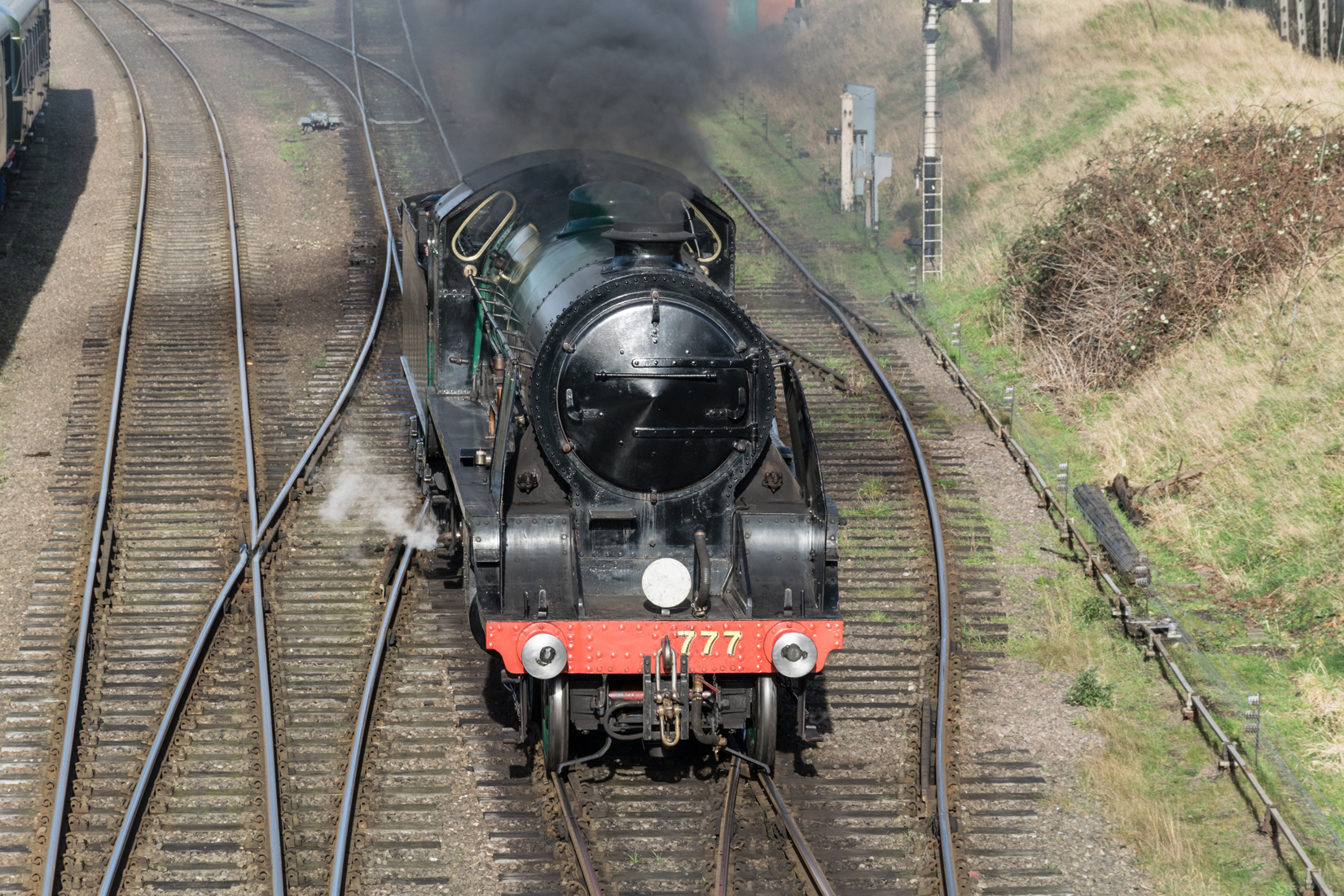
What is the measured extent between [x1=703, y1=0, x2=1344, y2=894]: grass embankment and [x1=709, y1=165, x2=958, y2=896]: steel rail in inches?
32.2

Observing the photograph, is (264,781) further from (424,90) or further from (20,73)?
(424,90)

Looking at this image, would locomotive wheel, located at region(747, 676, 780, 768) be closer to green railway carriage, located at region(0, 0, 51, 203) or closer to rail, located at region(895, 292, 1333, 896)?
rail, located at region(895, 292, 1333, 896)

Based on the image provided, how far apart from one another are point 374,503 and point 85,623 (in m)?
3.34

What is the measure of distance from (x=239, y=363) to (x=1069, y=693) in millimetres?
10801

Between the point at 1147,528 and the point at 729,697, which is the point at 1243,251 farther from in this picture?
the point at 729,697

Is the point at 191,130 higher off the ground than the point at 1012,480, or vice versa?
the point at 191,130

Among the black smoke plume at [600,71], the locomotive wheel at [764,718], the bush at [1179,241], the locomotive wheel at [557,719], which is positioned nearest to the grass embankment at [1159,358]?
the bush at [1179,241]

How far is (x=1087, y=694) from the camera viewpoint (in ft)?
34.5

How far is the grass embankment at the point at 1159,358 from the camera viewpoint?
10.2 meters

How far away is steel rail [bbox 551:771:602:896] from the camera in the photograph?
7895 millimetres

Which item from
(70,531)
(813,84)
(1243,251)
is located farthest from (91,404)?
(813,84)

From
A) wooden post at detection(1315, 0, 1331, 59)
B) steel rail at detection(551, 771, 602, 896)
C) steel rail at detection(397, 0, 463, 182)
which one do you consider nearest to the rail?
steel rail at detection(551, 771, 602, 896)

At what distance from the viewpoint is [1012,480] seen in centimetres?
1456

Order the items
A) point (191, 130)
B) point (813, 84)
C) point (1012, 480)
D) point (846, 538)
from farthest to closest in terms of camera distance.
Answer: point (813, 84)
point (191, 130)
point (1012, 480)
point (846, 538)
